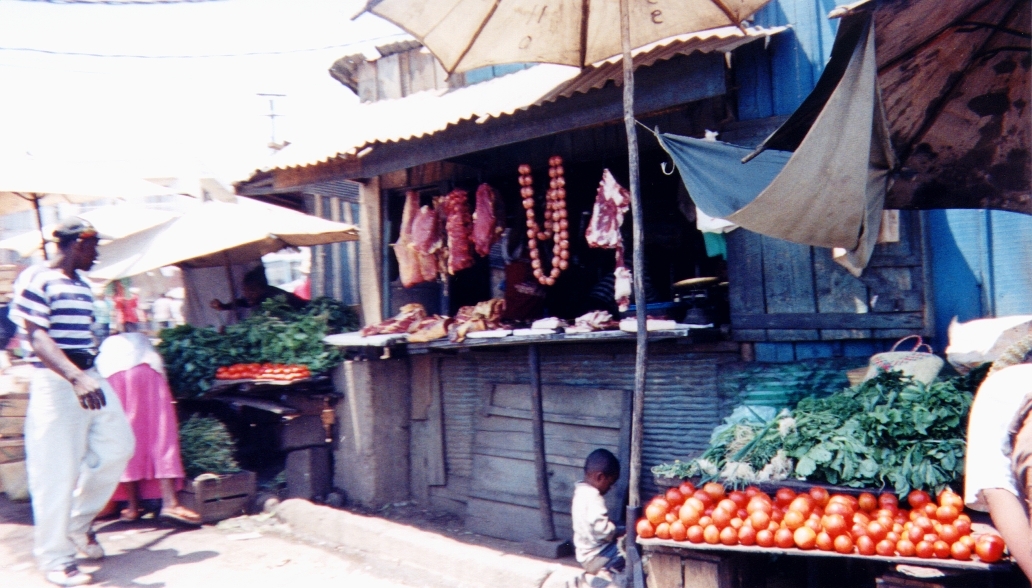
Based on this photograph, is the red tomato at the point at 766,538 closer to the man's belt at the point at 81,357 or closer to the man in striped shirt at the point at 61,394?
the man in striped shirt at the point at 61,394

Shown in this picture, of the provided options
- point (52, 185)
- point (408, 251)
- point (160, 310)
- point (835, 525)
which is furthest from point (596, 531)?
point (160, 310)

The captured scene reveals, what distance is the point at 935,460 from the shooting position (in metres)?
3.81

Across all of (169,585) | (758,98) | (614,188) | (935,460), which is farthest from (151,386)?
(935,460)

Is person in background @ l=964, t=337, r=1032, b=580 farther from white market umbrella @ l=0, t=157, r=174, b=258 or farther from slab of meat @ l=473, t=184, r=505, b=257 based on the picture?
white market umbrella @ l=0, t=157, r=174, b=258

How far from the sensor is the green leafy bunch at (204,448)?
7219mm

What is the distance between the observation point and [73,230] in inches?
213

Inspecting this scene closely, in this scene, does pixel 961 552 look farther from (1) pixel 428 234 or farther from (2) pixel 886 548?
(1) pixel 428 234

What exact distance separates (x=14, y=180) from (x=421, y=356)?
3.98m

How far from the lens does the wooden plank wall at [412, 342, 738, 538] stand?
585 cm

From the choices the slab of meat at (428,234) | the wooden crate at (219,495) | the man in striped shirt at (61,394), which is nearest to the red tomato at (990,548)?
the slab of meat at (428,234)

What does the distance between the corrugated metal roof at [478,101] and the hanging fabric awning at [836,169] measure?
3.67 feet

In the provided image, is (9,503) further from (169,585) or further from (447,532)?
(447,532)

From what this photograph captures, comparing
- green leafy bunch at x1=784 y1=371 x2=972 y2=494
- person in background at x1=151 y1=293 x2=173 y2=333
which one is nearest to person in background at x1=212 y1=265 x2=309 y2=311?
green leafy bunch at x1=784 y1=371 x2=972 y2=494

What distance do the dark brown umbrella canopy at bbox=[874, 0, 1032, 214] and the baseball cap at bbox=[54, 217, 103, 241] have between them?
208 inches
